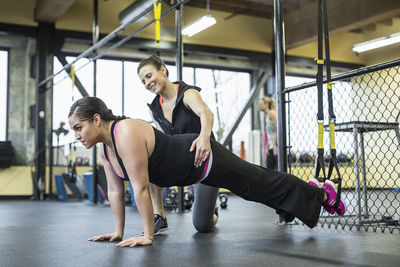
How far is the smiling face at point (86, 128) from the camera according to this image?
196 centimetres

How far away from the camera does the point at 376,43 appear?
7469 mm

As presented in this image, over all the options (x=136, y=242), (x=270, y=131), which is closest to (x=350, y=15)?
(x=270, y=131)

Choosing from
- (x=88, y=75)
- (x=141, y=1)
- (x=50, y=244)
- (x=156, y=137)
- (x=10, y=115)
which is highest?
(x=141, y=1)

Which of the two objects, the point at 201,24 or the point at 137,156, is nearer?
the point at 137,156

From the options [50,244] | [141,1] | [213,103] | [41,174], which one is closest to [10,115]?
[41,174]

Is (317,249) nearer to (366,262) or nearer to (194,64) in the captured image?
(366,262)

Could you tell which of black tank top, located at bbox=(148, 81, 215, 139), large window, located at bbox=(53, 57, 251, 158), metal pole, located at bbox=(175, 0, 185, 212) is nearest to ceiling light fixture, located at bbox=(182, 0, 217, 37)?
large window, located at bbox=(53, 57, 251, 158)

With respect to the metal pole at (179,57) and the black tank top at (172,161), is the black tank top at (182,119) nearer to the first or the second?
the black tank top at (172,161)

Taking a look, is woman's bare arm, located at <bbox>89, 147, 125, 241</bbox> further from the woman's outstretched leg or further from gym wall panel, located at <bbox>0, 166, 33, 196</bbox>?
gym wall panel, located at <bbox>0, 166, 33, 196</bbox>

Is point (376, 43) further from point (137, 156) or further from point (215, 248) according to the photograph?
point (137, 156)

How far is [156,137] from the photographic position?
78.0 inches

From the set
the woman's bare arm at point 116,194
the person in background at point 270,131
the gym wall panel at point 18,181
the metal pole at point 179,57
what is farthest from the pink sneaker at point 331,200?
the gym wall panel at point 18,181

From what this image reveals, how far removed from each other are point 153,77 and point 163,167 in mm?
602

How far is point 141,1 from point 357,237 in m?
5.52
